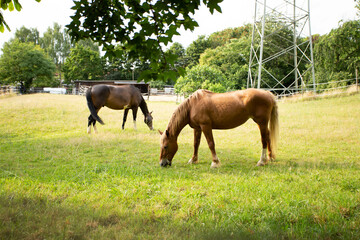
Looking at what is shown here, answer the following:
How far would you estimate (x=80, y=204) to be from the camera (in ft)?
10.4

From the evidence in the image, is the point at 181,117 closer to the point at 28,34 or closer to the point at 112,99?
the point at 112,99

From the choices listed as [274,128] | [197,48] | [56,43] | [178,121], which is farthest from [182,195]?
[56,43]

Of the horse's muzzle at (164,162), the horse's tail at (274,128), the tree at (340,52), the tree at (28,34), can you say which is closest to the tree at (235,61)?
the tree at (340,52)

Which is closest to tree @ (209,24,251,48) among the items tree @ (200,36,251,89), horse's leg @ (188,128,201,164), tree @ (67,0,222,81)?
tree @ (200,36,251,89)

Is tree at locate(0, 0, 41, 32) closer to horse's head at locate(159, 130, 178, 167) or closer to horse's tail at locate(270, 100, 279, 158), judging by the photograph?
horse's head at locate(159, 130, 178, 167)

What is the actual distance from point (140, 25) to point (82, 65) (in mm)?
59080

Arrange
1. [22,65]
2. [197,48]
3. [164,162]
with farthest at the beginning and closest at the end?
[197,48] → [22,65] → [164,162]

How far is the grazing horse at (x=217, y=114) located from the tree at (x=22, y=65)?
2011 inches

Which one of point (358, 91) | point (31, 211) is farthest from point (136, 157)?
point (358, 91)

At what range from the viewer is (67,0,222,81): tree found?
2.89 metres

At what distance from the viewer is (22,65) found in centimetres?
4750

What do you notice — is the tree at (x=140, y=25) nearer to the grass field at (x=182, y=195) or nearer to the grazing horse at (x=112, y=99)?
the grass field at (x=182, y=195)

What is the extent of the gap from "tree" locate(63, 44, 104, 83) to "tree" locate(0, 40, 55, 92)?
252 inches

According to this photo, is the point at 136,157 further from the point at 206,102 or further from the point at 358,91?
the point at 358,91
